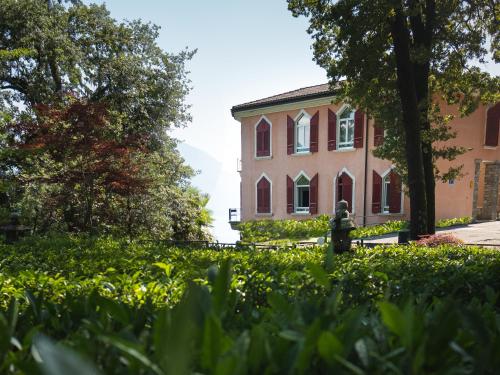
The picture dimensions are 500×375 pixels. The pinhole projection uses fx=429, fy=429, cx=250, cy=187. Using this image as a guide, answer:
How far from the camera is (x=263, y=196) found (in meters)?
24.8

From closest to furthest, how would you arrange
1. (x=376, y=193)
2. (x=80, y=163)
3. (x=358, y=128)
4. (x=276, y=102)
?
(x=80, y=163), (x=376, y=193), (x=358, y=128), (x=276, y=102)

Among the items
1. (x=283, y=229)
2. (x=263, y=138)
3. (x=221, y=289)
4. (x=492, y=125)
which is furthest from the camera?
(x=263, y=138)

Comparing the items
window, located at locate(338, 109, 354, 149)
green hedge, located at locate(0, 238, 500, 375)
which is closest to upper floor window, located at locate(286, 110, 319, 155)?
window, located at locate(338, 109, 354, 149)

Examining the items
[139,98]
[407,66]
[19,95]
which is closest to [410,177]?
[407,66]

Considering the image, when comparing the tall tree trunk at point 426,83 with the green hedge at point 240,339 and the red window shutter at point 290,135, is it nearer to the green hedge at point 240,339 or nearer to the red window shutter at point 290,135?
the green hedge at point 240,339

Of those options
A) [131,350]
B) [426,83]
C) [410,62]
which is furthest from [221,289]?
[426,83]

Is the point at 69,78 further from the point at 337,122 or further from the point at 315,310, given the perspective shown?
the point at 315,310

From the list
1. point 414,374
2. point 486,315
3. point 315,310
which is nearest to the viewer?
point 414,374

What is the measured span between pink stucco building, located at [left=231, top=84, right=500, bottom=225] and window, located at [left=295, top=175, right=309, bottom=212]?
0.18 feet

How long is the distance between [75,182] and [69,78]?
688 centimetres

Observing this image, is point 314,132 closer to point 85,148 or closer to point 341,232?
point 85,148

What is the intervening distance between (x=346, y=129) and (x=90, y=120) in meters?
14.2

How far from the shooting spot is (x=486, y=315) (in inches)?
56.6

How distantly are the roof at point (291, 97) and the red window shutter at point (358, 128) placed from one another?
171cm
